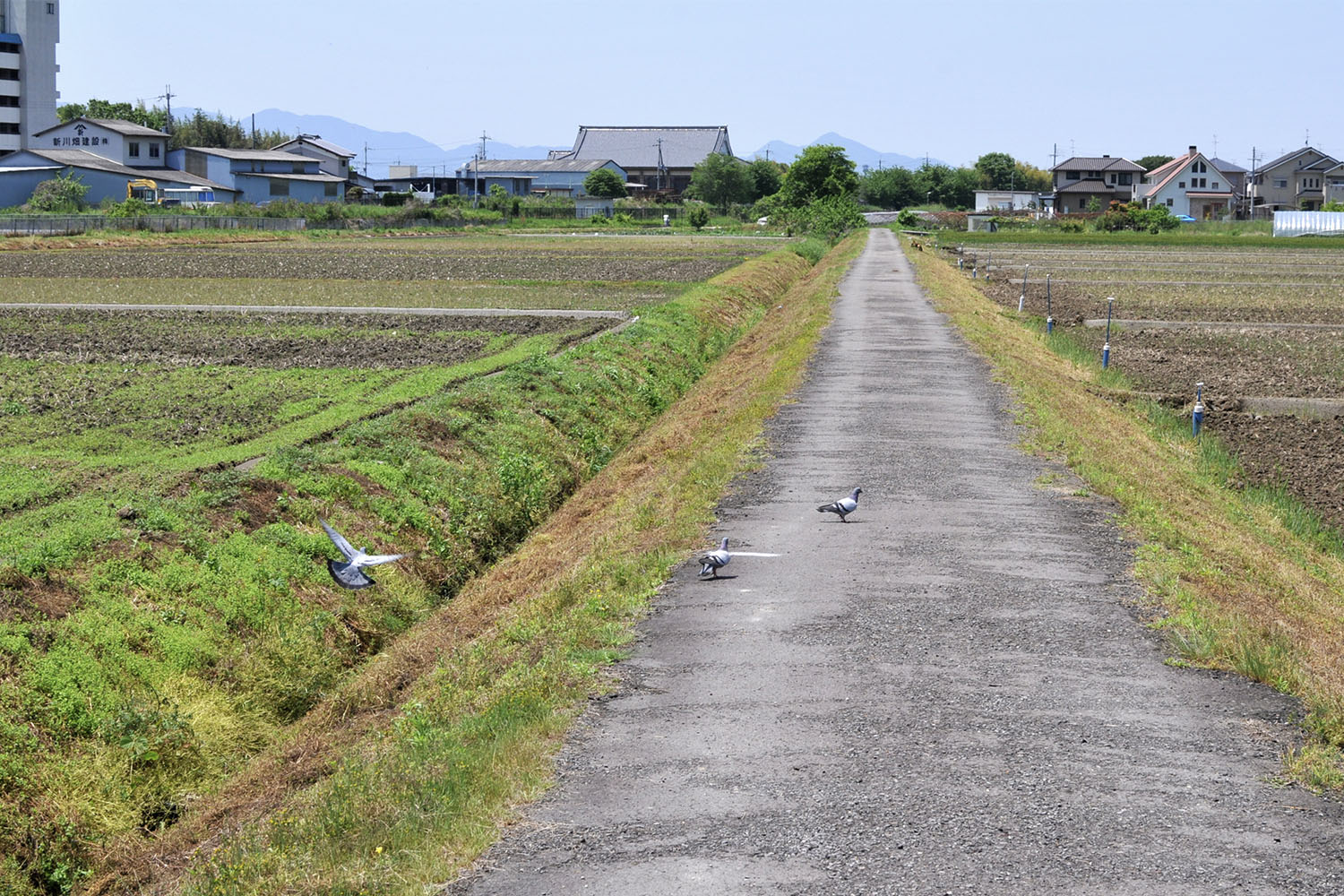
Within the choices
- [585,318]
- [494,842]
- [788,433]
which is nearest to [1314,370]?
[788,433]

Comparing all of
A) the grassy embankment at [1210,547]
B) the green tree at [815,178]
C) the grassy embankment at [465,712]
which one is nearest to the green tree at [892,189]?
the green tree at [815,178]

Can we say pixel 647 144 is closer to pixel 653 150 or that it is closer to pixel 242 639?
pixel 653 150

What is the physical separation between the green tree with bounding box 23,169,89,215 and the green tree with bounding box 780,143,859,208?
63188 millimetres

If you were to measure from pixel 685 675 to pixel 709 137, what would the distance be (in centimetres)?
16489

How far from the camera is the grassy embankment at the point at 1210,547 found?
8.42 meters

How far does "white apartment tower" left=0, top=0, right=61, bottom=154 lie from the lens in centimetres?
10250

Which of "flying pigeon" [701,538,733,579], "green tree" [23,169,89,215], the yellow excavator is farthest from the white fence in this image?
"flying pigeon" [701,538,733,579]

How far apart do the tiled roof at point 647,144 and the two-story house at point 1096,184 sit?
4655cm

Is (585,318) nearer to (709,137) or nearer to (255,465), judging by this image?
(255,465)

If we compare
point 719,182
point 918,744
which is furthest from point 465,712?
point 719,182

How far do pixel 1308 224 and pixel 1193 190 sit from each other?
34.9 m

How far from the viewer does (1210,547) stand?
12.0 m

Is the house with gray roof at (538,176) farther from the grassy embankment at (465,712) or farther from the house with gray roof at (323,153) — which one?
the grassy embankment at (465,712)

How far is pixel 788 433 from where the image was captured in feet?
57.0
